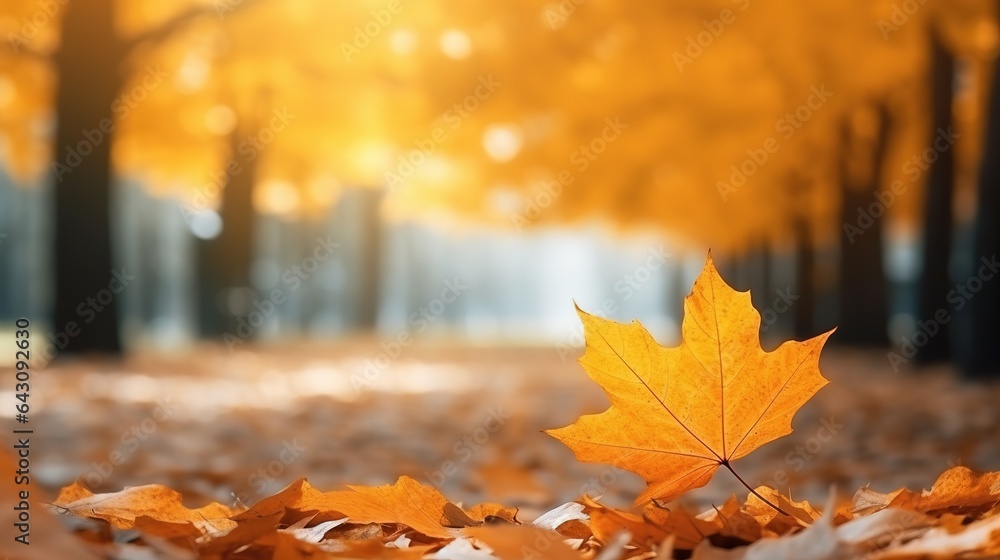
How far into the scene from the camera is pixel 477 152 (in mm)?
12844

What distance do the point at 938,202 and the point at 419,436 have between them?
5.99 m

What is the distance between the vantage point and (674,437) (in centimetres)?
146

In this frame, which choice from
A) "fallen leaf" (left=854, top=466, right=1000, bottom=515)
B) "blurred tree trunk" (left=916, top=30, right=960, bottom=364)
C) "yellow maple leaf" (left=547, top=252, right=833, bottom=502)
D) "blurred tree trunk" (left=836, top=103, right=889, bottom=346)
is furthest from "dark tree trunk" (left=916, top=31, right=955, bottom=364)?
"yellow maple leaf" (left=547, top=252, right=833, bottom=502)

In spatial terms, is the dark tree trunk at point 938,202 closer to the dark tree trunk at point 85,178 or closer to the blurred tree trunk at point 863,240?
the blurred tree trunk at point 863,240

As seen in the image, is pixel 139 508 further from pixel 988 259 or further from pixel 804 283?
pixel 804 283

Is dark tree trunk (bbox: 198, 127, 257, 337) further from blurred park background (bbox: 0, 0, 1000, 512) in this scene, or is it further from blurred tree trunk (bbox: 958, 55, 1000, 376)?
blurred tree trunk (bbox: 958, 55, 1000, 376)

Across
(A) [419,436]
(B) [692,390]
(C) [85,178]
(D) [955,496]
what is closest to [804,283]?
(C) [85,178]

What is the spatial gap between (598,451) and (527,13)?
6326 millimetres

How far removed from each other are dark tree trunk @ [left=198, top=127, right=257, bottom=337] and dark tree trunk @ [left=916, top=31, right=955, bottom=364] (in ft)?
32.8

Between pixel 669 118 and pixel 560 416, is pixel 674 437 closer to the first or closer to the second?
pixel 560 416

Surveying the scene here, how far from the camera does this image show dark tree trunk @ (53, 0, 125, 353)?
9.09 m

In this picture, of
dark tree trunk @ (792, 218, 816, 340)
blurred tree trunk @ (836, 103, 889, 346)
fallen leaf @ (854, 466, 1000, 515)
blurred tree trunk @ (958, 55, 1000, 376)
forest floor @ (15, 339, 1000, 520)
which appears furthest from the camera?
dark tree trunk @ (792, 218, 816, 340)

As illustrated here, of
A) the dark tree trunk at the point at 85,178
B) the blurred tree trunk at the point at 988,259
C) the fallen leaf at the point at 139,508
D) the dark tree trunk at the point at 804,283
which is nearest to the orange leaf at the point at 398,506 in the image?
the fallen leaf at the point at 139,508

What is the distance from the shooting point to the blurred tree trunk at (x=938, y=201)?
867 centimetres
